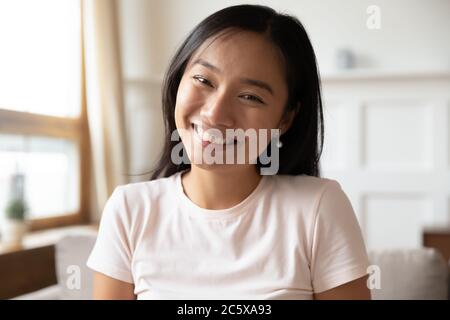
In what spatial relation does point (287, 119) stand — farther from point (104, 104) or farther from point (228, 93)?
point (104, 104)

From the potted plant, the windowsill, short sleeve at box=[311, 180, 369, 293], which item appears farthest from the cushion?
the potted plant

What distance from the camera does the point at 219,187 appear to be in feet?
1.82

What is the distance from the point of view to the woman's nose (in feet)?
1.53

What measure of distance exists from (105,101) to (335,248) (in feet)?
2.39

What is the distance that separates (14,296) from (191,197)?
0.37 meters

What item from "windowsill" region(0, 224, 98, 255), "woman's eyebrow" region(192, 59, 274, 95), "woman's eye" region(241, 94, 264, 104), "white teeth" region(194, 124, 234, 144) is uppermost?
"woman's eyebrow" region(192, 59, 274, 95)

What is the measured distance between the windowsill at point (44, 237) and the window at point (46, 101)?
0.05 ft

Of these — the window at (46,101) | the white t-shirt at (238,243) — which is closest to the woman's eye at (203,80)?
the white t-shirt at (238,243)

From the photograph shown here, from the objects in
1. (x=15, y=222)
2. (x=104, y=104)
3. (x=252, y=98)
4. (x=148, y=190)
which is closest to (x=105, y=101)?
(x=104, y=104)

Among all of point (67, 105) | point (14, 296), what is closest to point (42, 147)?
point (67, 105)

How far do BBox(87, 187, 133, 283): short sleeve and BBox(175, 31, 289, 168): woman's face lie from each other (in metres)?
0.12

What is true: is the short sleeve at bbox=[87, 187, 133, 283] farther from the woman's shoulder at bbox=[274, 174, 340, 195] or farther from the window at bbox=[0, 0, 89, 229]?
the window at bbox=[0, 0, 89, 229]

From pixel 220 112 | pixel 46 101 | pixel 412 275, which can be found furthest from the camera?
pixel 46 101

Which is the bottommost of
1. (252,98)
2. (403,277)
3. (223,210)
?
(403,277)
